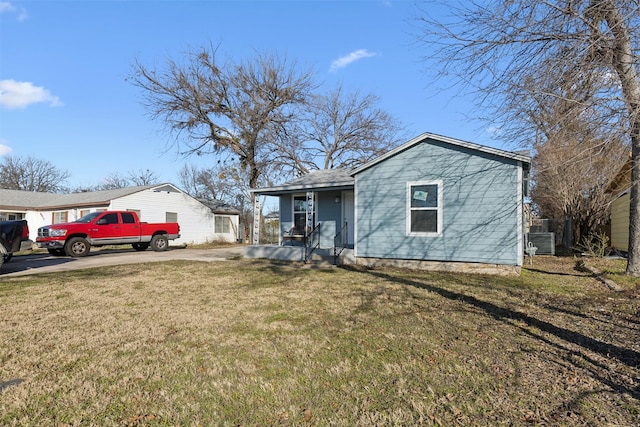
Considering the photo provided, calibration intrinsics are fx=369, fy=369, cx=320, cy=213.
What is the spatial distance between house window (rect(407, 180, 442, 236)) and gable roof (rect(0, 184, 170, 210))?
17.3 m

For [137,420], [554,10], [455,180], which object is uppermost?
[554,10]

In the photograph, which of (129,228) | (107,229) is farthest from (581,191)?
(107,229)

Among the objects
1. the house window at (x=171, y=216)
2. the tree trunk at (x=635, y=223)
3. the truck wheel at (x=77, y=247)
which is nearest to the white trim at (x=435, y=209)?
the tree trunk at (x=635, y=223)

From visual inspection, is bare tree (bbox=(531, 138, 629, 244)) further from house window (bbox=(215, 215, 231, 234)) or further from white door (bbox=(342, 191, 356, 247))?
house window (bbox=(215, 215, 231, 234))

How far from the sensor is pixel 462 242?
9648 mm

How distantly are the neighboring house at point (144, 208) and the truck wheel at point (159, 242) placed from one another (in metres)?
5.47

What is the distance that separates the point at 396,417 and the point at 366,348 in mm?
1339

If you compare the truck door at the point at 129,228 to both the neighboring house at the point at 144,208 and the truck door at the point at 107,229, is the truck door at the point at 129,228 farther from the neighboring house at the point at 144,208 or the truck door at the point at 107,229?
the neighboring house at the point at 144,208

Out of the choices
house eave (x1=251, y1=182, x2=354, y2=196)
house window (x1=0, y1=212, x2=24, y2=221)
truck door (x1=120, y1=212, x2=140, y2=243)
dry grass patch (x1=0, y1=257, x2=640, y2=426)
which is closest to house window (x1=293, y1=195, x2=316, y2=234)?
house eave (x1=251, y1=182, x2=354, y2=196)

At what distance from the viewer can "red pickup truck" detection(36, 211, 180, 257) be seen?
1396 centimetres

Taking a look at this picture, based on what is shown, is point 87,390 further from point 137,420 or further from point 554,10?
point 554,10

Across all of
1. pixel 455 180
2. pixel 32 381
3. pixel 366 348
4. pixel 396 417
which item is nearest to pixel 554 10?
pixel 455 180

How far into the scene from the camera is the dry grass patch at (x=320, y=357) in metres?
2.70

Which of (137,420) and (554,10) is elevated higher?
(554,10)
